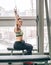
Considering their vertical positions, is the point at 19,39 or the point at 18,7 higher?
the point at 18,7

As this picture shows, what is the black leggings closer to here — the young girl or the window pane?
the young girl

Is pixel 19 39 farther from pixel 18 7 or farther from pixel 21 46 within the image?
pixel 18 7

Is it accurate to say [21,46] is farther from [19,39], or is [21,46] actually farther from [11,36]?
[11,36]

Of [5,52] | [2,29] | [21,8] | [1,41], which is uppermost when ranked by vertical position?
[21,8]

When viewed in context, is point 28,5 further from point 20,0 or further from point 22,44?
point 22,44

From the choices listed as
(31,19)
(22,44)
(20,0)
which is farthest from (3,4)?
(22,44)

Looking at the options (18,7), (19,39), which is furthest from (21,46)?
(18,7)

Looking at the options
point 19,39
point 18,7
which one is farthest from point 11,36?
point 18,7

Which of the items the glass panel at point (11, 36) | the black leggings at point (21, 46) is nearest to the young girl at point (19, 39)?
the black leggings at point (21, 46)

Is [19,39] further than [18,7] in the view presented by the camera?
No

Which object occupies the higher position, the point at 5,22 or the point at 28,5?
the point at 28,5

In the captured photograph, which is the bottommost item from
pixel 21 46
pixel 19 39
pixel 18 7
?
pixel 21 46

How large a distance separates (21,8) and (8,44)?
0.75 m

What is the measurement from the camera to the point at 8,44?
3.42 metres
